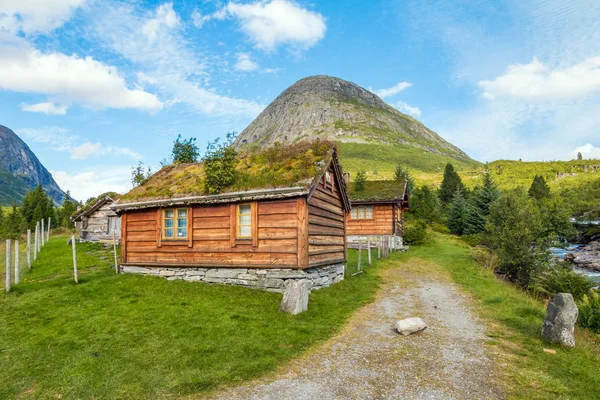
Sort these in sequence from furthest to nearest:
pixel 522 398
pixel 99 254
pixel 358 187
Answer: pixel 358 187, pixel 99 254, pixel 522 398

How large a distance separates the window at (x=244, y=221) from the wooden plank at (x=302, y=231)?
219cm

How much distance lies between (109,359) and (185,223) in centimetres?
853

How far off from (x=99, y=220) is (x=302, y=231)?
2928cm

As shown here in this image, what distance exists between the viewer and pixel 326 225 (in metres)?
15.7

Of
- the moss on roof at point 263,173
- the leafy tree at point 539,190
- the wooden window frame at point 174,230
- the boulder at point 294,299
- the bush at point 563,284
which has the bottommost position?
the bush at point 563,284

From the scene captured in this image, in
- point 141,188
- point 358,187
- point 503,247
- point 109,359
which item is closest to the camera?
point 109,359

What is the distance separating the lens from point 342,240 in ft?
59.2

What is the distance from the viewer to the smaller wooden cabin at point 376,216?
104 ft

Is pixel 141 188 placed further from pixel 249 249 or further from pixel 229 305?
pixel 229 305

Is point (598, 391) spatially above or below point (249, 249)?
below

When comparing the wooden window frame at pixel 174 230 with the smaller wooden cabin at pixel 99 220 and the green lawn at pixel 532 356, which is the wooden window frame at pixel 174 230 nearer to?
the green lawn at pixel 532 356

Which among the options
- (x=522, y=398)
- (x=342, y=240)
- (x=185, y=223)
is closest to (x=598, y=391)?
(x=522, y=398)

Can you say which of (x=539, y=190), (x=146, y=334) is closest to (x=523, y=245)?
(x=146, y=334)

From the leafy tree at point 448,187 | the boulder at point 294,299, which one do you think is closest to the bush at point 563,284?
the boulder at point 294,299
